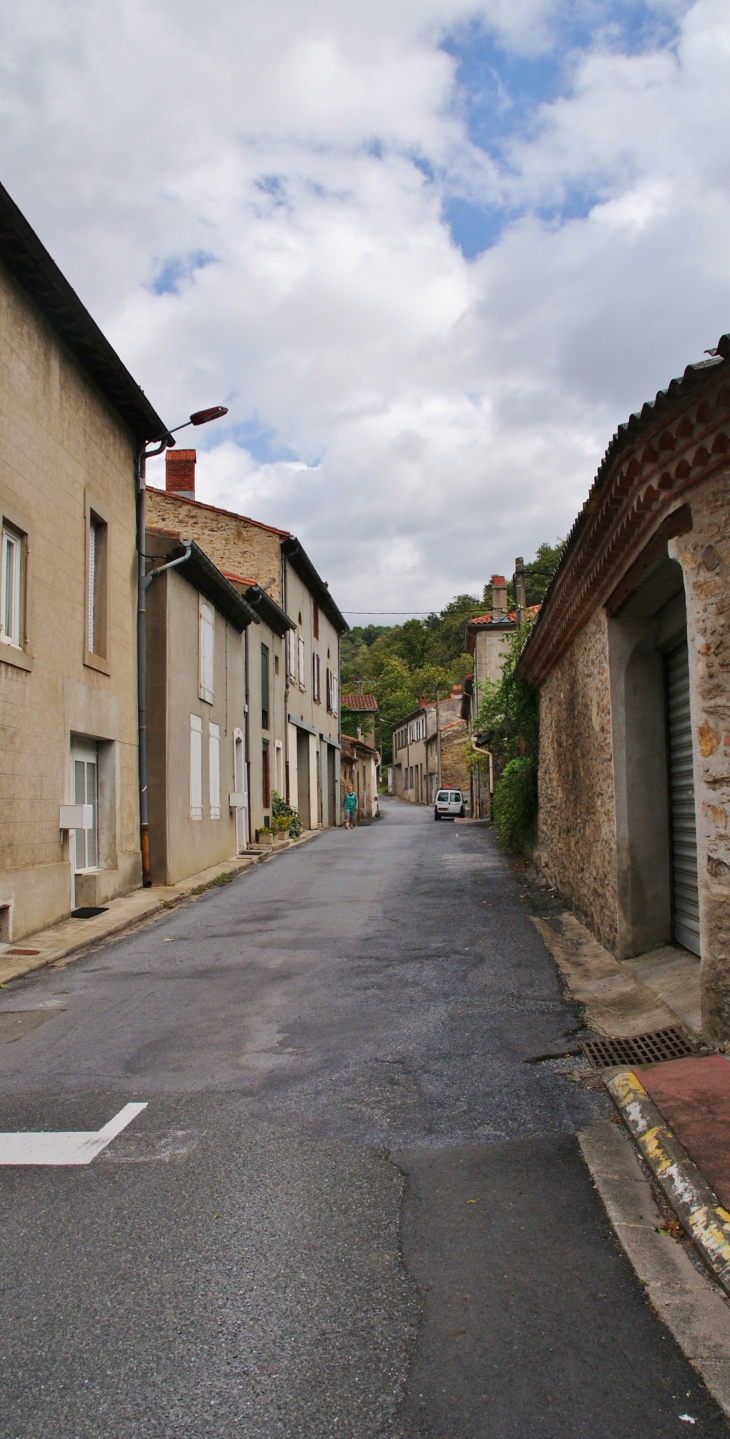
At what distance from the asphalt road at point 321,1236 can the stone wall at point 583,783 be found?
1.80m

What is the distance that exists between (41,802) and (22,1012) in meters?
3.89

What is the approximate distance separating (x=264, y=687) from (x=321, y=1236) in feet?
70.4

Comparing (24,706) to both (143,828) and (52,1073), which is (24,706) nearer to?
(143,828)

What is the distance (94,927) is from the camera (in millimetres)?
10602

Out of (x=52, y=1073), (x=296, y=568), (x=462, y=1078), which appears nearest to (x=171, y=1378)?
(x=462, y=1078)

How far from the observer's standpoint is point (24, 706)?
1012 cm

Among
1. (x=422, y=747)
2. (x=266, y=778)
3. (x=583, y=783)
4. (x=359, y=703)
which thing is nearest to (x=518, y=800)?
(x=583, y=783)

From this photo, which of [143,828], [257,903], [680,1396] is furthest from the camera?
[143,828]

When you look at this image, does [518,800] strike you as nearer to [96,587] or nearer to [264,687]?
[96,587]

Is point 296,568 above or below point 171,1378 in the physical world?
above

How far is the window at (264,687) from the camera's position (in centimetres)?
2427

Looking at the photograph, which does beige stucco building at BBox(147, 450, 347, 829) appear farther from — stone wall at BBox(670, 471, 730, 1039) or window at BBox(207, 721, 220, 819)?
stone wall at BBox(670, 471, 730, 1039)

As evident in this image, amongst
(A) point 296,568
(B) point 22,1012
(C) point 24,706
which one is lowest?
(B) point 22,1012

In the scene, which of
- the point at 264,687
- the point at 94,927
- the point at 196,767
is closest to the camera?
the point at 94,927
